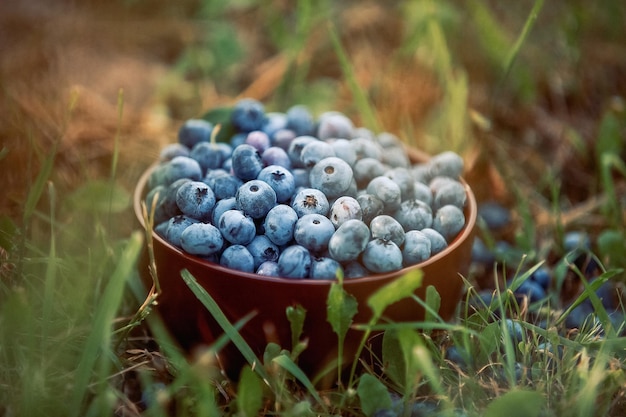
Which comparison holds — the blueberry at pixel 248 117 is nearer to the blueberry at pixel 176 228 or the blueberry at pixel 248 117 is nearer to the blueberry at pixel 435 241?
the blueberry at pixel 176 228

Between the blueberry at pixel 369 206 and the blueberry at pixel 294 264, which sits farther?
the blueberry at pixel 369 206

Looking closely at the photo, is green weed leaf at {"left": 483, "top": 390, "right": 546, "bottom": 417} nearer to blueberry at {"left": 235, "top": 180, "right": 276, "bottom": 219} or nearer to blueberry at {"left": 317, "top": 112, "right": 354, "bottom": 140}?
blueberry at {"left": 235, "top": 180, "right": 276, "bottom": 219}

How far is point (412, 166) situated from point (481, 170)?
12.8 inches

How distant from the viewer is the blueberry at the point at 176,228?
1.02 meters

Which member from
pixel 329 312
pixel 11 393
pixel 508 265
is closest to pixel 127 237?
pixel 11 393

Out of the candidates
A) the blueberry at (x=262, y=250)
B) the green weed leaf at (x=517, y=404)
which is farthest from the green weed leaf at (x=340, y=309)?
the green weed leaf at (x=517, y=404)

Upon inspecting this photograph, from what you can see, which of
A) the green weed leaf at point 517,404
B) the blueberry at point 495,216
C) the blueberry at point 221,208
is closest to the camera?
the green weed leaf at point 517,404

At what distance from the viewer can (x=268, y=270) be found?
0.96 metres

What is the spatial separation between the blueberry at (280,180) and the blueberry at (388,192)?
0.14 m

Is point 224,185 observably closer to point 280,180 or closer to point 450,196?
point 280,180

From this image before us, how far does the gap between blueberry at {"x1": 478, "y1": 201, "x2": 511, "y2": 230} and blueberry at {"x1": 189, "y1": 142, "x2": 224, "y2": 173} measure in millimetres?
622

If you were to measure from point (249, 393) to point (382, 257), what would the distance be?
27cm

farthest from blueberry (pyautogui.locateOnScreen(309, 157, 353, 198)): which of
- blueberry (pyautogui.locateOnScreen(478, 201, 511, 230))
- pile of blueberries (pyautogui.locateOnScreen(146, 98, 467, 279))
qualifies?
blueberry (pyautogui.locateOnScreen(478, 201, 511, 230))

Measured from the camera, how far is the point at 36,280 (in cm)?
109
